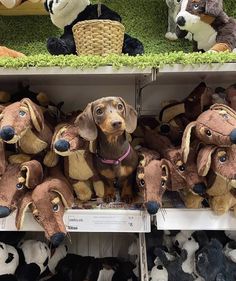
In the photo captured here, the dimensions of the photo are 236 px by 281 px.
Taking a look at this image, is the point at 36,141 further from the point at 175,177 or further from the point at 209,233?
the point at 209,233

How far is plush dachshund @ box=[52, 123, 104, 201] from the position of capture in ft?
3.11

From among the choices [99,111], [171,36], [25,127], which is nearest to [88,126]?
[99,111]

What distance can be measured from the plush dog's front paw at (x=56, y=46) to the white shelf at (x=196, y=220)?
58 cm

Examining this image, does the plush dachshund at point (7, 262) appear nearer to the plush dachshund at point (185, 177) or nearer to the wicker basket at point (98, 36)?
the plush dachshund at point (185, 177)

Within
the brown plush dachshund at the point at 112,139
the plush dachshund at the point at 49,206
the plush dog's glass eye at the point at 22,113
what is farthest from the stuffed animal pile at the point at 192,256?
the plush dog's glass eye at the point at 22,113

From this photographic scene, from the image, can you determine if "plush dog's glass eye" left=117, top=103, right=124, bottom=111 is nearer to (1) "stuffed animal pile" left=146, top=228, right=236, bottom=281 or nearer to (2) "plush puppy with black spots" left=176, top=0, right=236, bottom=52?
(2) "plush puppy with black spots" left=176, top=0, right=236, bottom=52

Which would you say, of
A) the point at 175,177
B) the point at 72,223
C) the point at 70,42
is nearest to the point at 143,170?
the point at 175,177

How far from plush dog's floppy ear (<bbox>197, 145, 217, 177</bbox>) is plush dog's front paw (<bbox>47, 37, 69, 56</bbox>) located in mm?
543

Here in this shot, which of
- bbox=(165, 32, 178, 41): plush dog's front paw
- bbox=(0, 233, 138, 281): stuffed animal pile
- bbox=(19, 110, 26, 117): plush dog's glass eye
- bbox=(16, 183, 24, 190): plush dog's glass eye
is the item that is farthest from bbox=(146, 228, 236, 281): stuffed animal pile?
bbox=(165, 32, 178, 41): plush dog's front paw

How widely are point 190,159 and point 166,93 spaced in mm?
449

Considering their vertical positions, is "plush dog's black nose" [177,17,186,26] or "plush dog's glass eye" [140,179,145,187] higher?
"plush dog's black nose" [177,17,186,26]

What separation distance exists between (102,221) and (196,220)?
0.81 ft

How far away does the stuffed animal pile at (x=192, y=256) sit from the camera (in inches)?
43.7

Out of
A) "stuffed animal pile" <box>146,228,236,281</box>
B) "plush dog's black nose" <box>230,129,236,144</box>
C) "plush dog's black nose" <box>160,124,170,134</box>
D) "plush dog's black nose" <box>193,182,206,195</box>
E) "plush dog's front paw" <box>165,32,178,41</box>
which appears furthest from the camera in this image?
"plush dog's front paw" <box>165,32,178,41</box>
